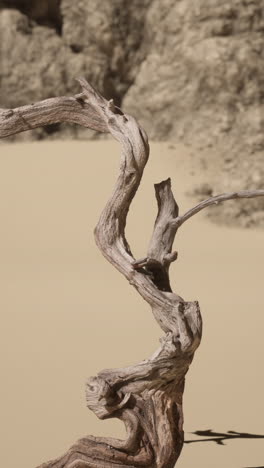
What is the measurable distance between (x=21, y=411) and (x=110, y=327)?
96.7 inches

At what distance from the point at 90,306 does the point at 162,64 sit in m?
6.45

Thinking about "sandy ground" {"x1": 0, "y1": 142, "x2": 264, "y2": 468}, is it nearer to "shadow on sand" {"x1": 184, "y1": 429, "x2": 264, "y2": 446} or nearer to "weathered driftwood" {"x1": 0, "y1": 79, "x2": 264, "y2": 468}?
"shadow on sand" {"x1": 184, "y1": 429, "x2": 264, "y2": 446}

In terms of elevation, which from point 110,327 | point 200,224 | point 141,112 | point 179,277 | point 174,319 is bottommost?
point 174,319

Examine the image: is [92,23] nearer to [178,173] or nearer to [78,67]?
[78,67]

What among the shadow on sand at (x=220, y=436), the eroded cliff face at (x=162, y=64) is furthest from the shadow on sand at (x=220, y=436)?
the eroded cliff face at (x=162, y=64)

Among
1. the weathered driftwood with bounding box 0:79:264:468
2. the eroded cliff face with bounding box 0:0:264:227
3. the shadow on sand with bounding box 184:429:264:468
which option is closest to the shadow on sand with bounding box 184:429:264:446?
the shadow on sand with bounding box 184:429:264:468

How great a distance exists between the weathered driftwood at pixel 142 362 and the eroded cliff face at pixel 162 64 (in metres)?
8.89

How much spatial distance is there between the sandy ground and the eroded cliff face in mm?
617

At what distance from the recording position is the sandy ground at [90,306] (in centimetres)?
664

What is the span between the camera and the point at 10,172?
14.6m

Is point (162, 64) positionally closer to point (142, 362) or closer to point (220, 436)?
point (220, 436)

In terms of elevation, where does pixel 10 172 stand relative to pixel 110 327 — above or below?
above

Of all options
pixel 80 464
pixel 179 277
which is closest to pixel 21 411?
pixel 80 464

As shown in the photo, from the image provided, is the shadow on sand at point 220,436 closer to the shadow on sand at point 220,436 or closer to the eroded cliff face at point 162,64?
the shadow on sand at point 220,436
